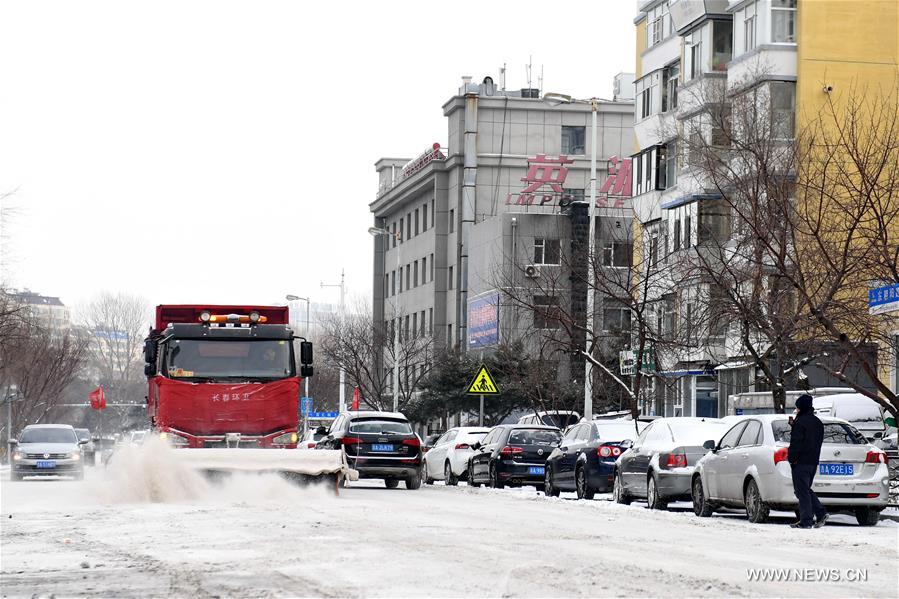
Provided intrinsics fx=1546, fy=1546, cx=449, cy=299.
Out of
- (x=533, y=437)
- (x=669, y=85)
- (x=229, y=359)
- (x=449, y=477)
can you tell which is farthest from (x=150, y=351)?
(x=669, y=85)

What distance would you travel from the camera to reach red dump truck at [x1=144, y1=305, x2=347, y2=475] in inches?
1005

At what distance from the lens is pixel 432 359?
267ft

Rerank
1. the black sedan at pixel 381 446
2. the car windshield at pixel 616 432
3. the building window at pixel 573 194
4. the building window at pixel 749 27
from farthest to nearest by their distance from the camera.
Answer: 1. the building window at pixel 573 194
2. the building window at pixel 749 27
3. the black sedan at pixel 381 446
4. the car windshield at pixel 616 432

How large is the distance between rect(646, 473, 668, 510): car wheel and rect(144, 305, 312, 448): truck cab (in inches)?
232

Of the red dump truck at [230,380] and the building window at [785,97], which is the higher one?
the building window at [785,97]

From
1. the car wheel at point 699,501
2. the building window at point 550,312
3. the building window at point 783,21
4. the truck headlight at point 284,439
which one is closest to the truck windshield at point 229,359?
the truck headlight at point 284,439

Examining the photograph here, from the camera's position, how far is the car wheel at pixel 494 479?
3238 cm

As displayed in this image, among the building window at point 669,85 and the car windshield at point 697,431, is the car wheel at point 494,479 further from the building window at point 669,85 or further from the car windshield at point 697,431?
the building window at point 669,85

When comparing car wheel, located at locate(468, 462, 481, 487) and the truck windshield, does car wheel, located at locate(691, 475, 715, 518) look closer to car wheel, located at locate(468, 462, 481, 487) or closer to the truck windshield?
the truck windshield

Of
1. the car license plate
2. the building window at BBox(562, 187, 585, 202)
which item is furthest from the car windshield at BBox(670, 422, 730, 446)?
the building window at BBox(562, 187, 585, 202)

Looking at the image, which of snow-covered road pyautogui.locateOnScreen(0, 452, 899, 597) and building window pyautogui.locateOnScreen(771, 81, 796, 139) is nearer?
snow-covered road pyautogui.locateOnScreen(0, 452, 899, 597)

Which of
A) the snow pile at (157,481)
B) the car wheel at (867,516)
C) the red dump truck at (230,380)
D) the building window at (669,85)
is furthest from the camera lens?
the building window at (669,85)

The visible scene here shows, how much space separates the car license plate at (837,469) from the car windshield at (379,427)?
40.6ft

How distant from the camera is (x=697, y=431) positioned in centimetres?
2505
